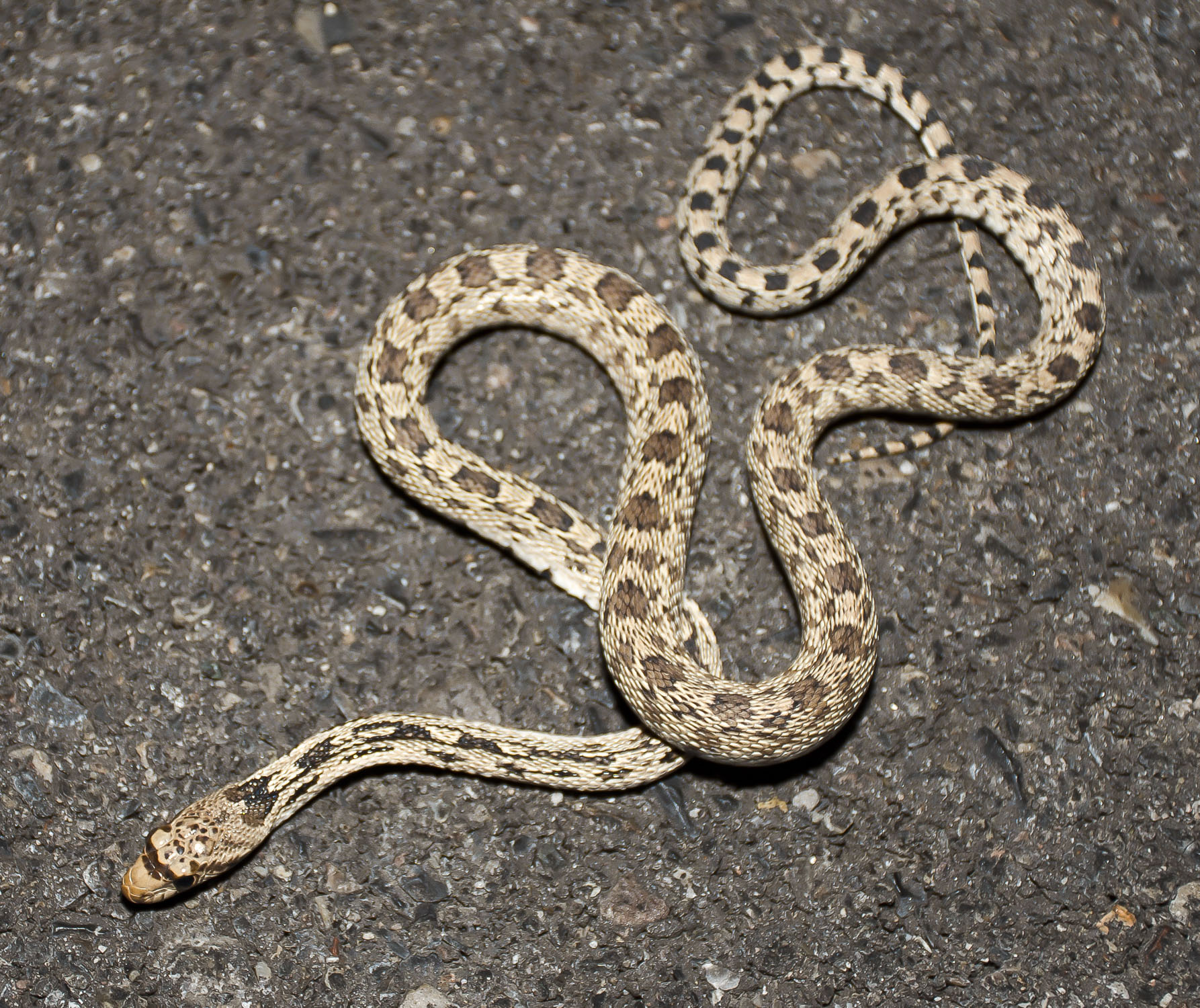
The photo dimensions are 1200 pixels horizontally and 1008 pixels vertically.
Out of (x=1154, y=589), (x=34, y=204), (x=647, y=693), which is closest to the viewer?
(x=647, y=693)

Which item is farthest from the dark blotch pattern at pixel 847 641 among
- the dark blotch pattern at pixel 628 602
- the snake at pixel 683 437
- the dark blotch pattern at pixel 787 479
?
the dark blotch pattern at pixel 628 602

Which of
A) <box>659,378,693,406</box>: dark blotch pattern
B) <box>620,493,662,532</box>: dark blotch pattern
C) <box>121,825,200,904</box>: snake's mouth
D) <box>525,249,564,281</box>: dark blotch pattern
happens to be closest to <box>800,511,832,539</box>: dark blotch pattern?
<box>620,493,662,532</box>: dark blotch pattern

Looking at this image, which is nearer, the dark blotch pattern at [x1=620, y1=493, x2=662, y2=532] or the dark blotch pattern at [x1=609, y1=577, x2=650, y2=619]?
the dark blotch pattern at [x1=609, y1=577, x2=650, y2=619]

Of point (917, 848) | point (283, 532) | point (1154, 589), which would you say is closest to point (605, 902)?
point (917, 848)

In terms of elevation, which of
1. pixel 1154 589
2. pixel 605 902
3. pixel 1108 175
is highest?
pixel 1108 175

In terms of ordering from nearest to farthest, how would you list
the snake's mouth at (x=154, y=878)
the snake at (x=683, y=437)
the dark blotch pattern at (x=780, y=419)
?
the snake's mouth at (x=154, y=878), the snake at (x=683, y=437), the dark blotch pattern at (x=780, y=419)

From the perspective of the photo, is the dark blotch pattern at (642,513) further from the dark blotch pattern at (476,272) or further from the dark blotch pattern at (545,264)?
the dark blotch pattern at (476,272)

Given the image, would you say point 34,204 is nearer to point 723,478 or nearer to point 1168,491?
point 723,478

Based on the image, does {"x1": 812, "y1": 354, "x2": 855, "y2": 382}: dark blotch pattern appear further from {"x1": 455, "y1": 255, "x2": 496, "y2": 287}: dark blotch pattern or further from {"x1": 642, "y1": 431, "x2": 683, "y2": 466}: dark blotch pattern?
{"x1": 455, "y1": 255, "x2": 496, "y2": 287}: dark blotch pattern
